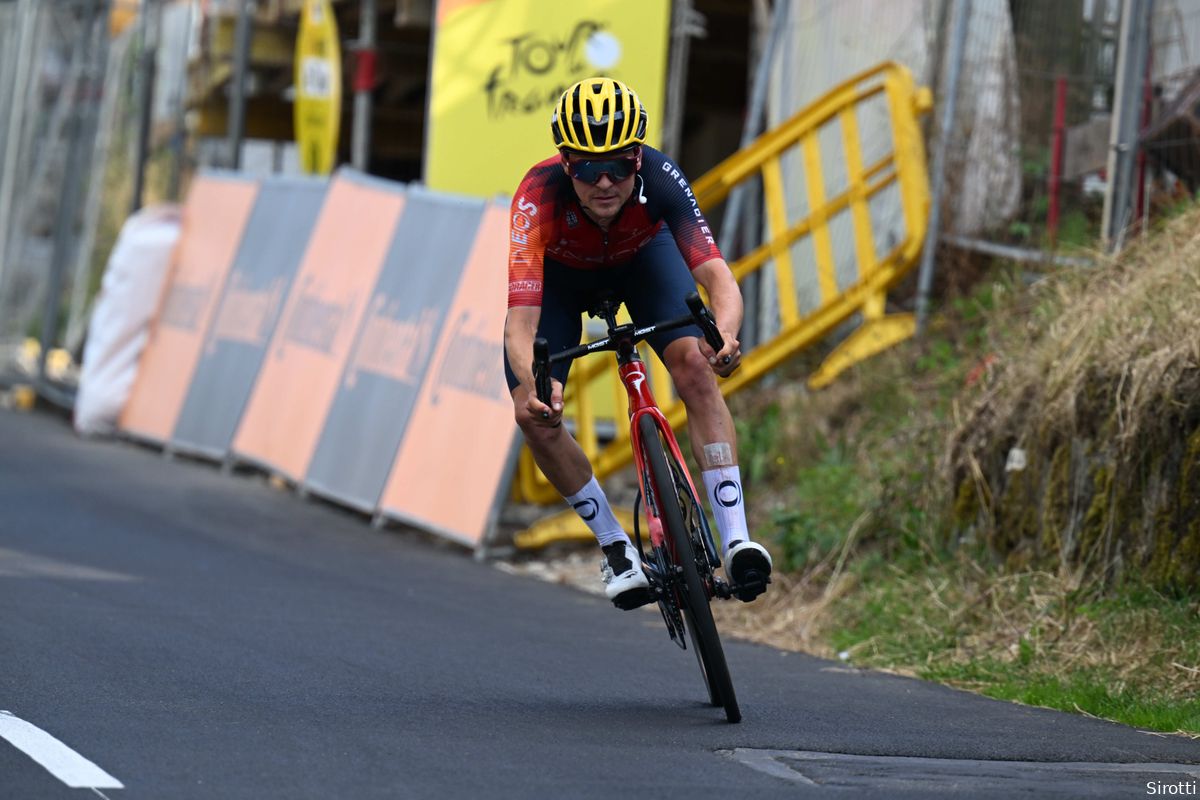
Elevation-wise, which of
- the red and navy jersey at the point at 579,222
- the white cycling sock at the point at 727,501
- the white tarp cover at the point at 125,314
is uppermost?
the red and navy jersey at the point at 579,222

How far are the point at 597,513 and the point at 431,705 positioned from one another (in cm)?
97

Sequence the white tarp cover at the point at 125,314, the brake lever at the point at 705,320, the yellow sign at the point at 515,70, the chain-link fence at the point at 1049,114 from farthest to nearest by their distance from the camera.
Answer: the white tarp cover at the point at 125,314 < the yellow sign at the point at 515,70 < the chain-link fence at the point at 1049,114 < the brake lever at the point at 705,320

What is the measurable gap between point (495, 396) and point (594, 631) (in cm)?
328

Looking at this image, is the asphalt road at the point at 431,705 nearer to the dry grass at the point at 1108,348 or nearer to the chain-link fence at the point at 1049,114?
the dry grass at the point at 1108,348

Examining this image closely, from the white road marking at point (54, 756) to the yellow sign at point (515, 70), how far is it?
30.2ft

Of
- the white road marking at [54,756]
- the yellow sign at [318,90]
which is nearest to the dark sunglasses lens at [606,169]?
the white road marking at [54,756]

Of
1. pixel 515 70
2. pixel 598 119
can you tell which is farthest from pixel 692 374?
pixel 515 70

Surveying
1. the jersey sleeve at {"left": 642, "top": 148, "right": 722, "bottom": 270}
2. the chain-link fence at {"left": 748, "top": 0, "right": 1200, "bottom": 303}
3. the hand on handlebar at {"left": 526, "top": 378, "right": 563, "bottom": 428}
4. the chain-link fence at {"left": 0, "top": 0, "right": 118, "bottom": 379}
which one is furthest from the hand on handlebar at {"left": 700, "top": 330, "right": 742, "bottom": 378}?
the chain-link fence at {"left": 0, "top": 0, "right": 118, "bottom": 379}

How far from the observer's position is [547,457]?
7.35m

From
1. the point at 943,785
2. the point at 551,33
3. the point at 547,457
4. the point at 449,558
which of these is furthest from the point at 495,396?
the point at 943,785

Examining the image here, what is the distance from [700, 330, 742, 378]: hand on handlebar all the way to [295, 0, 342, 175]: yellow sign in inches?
537

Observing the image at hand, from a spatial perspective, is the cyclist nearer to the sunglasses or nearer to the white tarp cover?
the sunglasses

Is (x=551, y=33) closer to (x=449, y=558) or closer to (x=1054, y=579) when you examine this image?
(x=449, y=558)

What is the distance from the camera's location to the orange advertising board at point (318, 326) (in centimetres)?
1516
